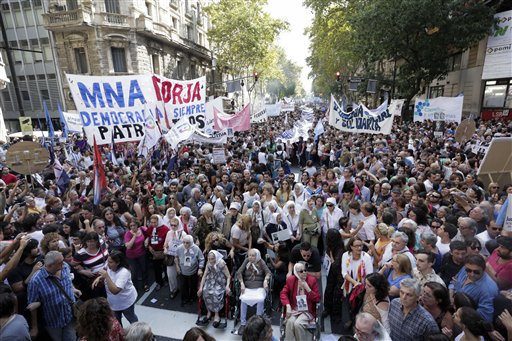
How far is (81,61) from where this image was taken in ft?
84.8

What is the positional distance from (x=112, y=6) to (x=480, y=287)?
30610mm

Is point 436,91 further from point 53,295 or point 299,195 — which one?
point 53,295

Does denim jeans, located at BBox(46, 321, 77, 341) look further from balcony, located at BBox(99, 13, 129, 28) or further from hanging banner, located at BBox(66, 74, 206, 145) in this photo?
balcony, located at BBox(99, 13, 129, 28)

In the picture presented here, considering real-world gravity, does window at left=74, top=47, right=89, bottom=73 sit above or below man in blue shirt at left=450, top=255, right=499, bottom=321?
above

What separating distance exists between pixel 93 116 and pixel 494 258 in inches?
323

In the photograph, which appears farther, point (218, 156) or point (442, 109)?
point (442, 109)

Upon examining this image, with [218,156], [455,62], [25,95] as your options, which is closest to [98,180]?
[218,156]

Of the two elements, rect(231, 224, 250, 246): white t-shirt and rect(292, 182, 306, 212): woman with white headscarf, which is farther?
rect(292, 182, 306, 212): woman with white headscarf

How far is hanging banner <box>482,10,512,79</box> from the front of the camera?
55.3 feet

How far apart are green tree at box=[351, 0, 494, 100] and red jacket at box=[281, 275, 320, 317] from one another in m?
19.1

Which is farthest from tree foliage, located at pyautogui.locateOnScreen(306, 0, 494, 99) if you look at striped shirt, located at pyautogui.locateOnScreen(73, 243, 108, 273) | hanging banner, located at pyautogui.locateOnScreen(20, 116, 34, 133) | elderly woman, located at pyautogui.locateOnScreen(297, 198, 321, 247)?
striped shirt, located at pyautogui.locateOnScreen(73, 243, 108, 273)

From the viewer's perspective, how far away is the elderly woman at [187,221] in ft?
18.6

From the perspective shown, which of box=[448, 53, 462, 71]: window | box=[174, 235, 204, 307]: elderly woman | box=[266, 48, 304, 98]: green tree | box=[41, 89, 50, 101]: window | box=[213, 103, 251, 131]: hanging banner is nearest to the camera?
box=[174, 235, 204, 307]: elderly woman

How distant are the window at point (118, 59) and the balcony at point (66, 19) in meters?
2.70
